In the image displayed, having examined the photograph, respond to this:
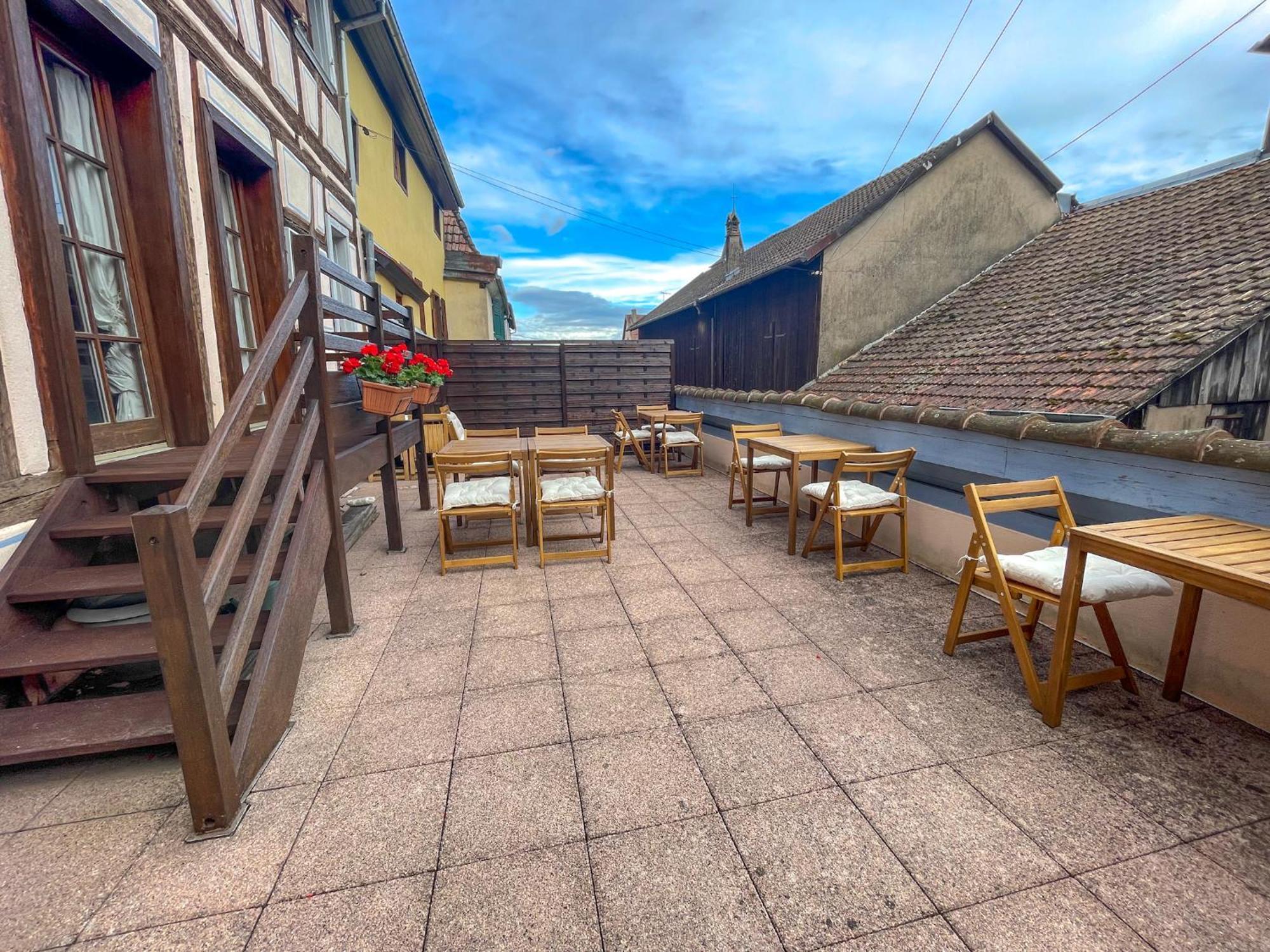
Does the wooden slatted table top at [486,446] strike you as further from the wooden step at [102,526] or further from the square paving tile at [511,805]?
the square paving tile at [511,805]

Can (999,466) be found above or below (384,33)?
below

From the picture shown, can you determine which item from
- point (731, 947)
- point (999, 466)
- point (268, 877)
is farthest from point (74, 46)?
point (999, 466)

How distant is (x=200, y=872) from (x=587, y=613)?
184 cm

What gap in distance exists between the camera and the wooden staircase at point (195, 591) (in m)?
1.37

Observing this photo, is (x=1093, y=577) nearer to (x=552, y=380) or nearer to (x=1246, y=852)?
(x=1246, y=852)

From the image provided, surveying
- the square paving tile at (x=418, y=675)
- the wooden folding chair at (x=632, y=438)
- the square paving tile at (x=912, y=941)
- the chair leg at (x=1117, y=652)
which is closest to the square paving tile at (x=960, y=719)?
the chair leg at (x=1117, y=652)

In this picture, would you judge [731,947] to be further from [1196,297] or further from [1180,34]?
[1180,34]

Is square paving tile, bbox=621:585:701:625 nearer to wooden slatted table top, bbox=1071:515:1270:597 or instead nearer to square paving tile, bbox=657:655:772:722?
square paving tile, bbox=657:655:772:722

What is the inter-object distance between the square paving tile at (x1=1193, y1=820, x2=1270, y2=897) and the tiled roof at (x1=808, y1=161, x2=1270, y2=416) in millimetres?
3232

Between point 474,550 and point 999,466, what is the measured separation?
149 inches

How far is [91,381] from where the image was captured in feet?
8.07

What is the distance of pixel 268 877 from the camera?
1359mm

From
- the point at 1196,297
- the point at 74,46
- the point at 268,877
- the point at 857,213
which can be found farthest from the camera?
the point at 857,213

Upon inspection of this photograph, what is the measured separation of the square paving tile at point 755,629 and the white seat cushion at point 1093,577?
1005mm
